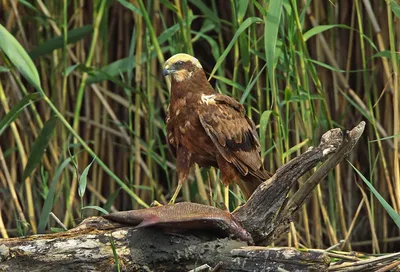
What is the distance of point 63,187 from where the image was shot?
3.74 m

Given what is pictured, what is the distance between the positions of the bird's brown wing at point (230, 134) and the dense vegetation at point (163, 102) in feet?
0.60

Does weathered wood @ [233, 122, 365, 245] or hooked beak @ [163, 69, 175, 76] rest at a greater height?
hooked beak @ [163, 69, 175, 76]

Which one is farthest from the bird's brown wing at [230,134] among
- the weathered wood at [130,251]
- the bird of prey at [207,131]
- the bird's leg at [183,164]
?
the weathered wood at [130,251]

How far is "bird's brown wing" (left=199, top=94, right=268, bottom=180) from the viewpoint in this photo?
3010 mm

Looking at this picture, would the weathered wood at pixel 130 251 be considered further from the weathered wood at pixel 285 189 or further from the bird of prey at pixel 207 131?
the bird of prey at pixel 207 131

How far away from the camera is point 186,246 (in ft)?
7.53

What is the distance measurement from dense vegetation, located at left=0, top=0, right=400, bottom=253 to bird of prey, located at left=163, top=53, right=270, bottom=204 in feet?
Result: 0.54

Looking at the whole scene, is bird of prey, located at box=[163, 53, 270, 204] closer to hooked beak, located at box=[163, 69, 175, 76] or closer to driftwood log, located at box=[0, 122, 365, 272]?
hooked beak, located at box=[163, 69, 175, 76]

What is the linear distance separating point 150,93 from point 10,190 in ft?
2.22

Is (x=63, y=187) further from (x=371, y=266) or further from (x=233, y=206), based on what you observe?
(x=371, y=266)

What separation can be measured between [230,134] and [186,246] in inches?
31.4

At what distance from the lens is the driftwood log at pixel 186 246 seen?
2196mm

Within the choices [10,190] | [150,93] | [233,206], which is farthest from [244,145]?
[10,190]

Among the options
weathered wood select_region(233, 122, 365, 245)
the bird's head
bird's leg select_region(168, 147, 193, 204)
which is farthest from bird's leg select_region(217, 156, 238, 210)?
weathered wood select_region(233, 122, 365, 245)
